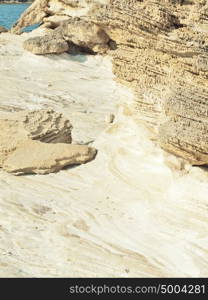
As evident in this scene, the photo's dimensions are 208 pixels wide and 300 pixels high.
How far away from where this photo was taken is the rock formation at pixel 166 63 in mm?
7613

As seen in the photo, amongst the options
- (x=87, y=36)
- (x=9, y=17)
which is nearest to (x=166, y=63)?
(x=87, y=36)

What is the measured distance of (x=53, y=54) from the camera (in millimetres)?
17000

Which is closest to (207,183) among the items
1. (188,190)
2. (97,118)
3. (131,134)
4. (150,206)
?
(188,190)

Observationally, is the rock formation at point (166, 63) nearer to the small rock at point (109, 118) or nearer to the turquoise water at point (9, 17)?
the small rock at point (109, 118)

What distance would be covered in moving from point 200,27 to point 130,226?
2950 mm

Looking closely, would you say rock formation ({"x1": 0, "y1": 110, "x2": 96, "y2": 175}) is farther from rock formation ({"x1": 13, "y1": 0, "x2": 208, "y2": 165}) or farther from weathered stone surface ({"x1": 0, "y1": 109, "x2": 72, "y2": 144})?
rock formation ({"x1": 13, "y1": 0, "x2": 208, "y2": 165})

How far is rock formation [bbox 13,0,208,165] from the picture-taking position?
7.61 metres

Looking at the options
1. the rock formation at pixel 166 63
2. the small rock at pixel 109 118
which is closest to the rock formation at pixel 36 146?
the rock formation at pixel 166 63

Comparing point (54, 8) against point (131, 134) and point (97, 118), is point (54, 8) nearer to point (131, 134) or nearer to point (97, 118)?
point (97, 118)

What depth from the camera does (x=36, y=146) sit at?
883cm

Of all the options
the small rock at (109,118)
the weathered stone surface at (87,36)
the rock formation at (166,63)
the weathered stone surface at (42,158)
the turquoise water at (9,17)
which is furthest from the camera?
the turquoise water at (9,17)

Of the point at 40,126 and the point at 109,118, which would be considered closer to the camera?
the point at 40,126

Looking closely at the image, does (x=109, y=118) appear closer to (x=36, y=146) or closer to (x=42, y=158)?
(x=36, y=146)

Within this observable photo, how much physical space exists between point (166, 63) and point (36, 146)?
7.67 feet
